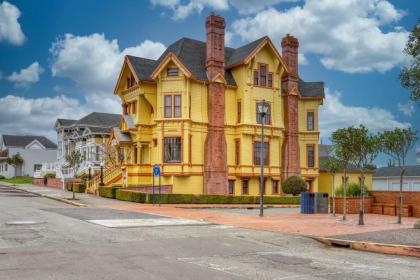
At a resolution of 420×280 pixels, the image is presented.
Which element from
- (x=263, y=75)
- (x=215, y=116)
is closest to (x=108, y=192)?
(x=215, y=116)

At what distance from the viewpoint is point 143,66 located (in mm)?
40562

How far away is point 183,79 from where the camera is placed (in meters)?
37.7

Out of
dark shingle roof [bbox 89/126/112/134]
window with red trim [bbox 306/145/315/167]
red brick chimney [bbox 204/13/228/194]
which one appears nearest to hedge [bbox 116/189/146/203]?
red brick chimney [bbox 204/13/228/194]

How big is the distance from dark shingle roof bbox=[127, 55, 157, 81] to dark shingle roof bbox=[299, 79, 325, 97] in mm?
15175

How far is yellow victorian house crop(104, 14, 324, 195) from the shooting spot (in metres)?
37.5

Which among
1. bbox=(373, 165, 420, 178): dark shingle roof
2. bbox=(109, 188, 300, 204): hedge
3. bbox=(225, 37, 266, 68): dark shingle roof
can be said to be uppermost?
bbox=(225, 37, 266, 68): dark shingle roof

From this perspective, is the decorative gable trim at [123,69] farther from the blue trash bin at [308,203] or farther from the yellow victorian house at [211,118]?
the blue trash bin at [308,203]

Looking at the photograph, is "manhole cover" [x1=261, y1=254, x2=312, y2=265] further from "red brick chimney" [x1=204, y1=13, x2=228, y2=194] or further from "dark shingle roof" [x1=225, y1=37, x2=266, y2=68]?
"dark shingle roof" [x1=225, y1=37, x2=266, y2=68]

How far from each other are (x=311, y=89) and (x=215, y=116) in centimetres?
1279

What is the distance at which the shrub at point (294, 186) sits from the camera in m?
40.2

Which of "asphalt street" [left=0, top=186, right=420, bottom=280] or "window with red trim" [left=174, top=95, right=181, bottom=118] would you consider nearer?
"asphalt street" [left=0, top=186, right=420, bottom=280]

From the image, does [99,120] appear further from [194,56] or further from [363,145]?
[363,145]

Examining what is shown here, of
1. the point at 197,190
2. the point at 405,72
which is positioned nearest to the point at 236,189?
the point at 197,190

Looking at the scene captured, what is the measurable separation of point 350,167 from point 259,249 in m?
39.1
